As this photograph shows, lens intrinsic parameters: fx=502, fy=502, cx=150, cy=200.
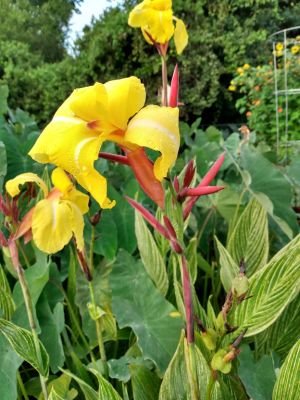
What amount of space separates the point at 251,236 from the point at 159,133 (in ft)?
1.44

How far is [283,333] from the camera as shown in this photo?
70 cm

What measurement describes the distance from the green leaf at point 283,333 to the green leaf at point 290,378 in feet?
0.59

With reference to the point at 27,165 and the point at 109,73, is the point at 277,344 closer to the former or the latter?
the point at 27,165

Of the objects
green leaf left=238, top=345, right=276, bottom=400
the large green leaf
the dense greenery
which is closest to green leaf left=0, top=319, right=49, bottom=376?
green leaf left=238, top=345, right=276, bottom=400

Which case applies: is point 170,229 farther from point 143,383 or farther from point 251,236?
point 251,236

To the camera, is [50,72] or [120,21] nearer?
[120,21]

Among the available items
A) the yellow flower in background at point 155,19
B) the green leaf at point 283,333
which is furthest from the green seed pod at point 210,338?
the yellow flower in background at point 155,19

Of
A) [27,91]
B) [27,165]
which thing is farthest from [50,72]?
[27,165]

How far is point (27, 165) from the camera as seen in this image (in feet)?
3.51

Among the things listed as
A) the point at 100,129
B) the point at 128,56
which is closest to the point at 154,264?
the point at 100,129

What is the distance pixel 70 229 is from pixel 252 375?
0.85 feet

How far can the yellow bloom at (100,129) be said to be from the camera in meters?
0.37

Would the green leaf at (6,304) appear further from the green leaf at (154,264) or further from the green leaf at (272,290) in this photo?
the green leaf at (272,290)

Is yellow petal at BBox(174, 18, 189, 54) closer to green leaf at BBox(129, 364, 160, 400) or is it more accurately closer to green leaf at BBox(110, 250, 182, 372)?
green leaf at BBox(110, 250, 182, 372)
